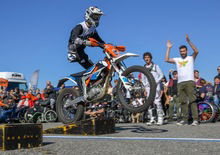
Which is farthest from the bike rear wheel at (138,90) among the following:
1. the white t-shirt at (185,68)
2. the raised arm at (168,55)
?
the white t-shirt at (185,68)

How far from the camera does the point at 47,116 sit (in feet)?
43.5

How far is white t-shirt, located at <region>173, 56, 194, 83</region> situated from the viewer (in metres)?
8.10

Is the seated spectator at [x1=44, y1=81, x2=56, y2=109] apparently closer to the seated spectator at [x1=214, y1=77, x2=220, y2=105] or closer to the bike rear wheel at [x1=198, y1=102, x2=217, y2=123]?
the bike rear wheel at [x1=198, y1=102, x2=217, y2=123]

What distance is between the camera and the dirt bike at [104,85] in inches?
220

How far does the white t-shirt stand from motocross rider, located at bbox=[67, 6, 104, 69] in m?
2.51

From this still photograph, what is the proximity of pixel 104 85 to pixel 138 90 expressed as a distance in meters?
0.85

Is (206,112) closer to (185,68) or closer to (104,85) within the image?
(185,68)

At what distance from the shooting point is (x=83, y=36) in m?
6.45

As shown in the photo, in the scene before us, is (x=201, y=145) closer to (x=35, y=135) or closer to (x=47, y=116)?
(x=35, y=135)

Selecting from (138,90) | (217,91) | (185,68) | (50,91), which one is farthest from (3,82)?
(138,90)

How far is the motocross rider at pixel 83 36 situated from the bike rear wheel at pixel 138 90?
111 cm

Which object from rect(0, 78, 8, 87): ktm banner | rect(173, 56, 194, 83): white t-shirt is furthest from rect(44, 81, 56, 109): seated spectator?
rect(173, 56, 194, 83): white t-shirt

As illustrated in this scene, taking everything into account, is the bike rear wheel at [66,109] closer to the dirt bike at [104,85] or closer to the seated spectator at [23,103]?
the dirt bike at [104,85]

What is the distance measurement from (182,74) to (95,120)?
10.8 feet
